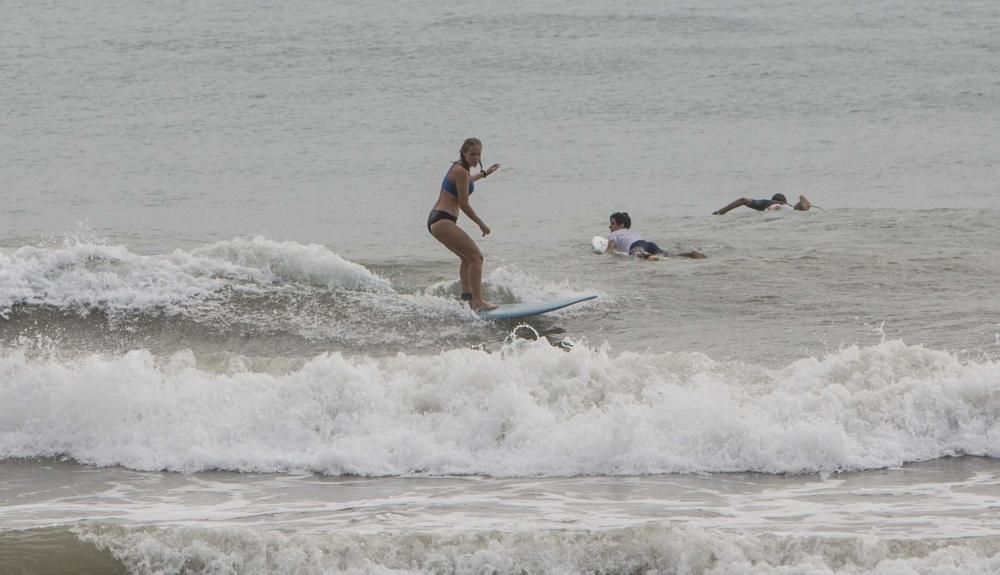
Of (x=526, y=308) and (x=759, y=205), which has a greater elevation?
(x=759, y=205)

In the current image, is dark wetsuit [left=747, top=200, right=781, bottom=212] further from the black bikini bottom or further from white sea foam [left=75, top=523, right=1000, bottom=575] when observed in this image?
white sea foam [left=75, top=523, right=1000, bottom=575]

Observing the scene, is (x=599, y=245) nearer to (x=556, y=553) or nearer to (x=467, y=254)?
(x=467, y=254)

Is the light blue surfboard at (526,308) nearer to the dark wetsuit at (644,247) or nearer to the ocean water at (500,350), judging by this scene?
the ocean water at (500,350)

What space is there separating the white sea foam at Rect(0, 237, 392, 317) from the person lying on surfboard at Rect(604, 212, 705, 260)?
3.53 m

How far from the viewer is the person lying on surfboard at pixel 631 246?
15.1 m

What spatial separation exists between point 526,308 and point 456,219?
112 cm

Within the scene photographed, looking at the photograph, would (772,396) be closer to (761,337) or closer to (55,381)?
(761,337)

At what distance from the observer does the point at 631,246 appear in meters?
15.3

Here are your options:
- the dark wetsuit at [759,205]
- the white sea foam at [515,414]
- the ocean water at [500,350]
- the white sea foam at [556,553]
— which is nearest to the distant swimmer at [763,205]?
the dark wetsuit at [759,205]

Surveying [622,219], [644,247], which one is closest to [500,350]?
[644,247]

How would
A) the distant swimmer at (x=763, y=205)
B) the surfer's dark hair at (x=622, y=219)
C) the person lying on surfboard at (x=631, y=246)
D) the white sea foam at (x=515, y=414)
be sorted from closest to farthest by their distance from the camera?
the white sea foam at (x=515, y=414)
the person lying on surfboard at (x=631, y=246)
the surfer's dark hair at (x=622, y=219)
the distant swimmer at (x=763, y=205)

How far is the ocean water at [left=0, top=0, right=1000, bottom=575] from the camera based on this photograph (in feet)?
21.0

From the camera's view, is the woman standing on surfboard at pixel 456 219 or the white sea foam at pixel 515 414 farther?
the woman standing on surfboard at pixel 456 219

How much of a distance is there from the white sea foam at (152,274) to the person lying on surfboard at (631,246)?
353cm
